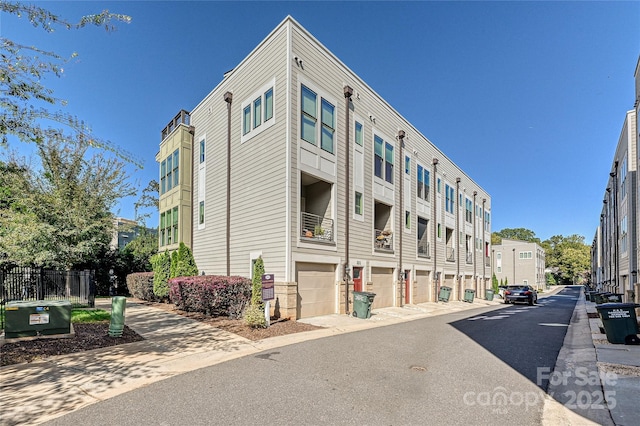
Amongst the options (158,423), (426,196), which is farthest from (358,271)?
(158,423)

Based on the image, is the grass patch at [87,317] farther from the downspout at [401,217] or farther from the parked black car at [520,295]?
the parked black car at [520,295]

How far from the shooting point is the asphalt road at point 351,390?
4.36 m

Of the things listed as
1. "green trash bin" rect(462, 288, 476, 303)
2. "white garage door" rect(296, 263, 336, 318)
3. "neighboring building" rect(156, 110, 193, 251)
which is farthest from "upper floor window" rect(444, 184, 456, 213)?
"neighboring building" rect(156, 110, 193, 251)

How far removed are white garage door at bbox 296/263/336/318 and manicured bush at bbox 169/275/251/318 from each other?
6.31 feet

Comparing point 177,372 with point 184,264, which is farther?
point 184,264

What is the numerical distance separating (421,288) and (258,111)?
49.1 feet

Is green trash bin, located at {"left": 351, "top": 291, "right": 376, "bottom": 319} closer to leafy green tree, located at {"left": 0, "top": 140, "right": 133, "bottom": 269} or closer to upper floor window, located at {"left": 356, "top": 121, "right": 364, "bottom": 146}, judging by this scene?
upper floor window, located at {"left": 356, "top": 121, "right": 364, "bottom": 146}

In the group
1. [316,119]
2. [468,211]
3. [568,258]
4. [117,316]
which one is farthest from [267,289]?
[568,258]

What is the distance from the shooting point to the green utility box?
7766mm

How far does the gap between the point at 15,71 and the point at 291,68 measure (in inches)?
347

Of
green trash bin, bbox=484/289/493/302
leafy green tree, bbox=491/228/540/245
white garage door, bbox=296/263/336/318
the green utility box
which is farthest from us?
leafy green tree, bbox=491/228/540/245

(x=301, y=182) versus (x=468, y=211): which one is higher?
(x=301, y=182)

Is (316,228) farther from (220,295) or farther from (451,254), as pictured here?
(451,254)

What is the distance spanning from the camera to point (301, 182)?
15.1 metres
